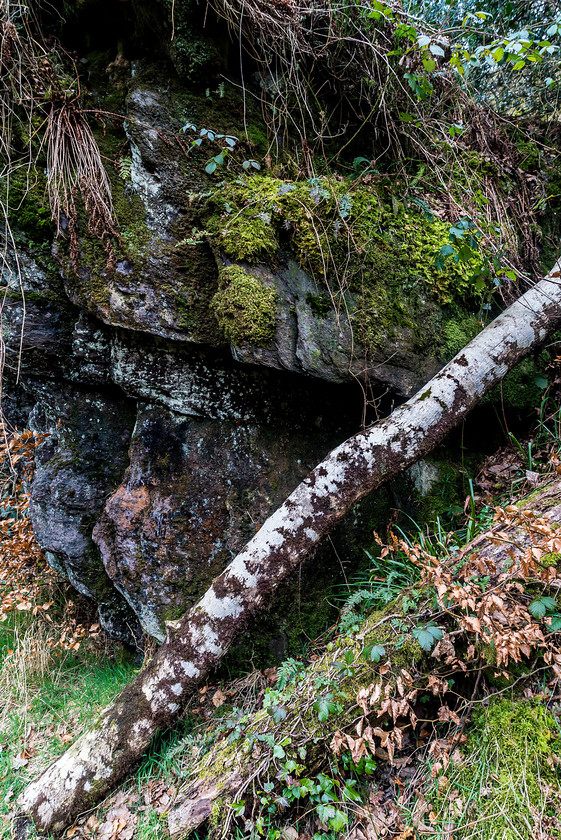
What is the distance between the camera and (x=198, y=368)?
9.99ft

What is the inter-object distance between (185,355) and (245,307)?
25.9 inches

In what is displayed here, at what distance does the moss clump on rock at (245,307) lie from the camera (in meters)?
2.62

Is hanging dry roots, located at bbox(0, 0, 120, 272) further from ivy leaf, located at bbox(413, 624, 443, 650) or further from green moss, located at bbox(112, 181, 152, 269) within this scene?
ivy leaf, located at bbox(413, 624, 443, 650)

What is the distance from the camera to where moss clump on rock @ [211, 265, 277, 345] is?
103 inches

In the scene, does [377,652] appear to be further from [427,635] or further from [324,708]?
[324,708]

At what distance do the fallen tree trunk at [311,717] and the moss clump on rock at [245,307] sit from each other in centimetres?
165

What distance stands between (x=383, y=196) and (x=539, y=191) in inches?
59.3

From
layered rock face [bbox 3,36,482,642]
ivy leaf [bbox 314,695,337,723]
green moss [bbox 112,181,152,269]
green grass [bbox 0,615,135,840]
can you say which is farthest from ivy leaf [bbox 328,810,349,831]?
green moss [bbox 112,181,152,269]

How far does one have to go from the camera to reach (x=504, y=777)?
1694 mm

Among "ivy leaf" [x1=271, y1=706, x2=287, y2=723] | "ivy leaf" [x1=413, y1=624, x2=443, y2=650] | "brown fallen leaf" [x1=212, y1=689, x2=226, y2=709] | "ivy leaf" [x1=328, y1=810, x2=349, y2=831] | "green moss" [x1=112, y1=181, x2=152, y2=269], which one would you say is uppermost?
"green moss" [x1=112, y1=181, x2=152, y2=269]

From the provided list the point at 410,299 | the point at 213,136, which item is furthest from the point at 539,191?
the point at 213,136

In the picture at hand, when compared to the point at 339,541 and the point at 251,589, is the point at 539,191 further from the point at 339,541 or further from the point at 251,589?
the point at 251,589

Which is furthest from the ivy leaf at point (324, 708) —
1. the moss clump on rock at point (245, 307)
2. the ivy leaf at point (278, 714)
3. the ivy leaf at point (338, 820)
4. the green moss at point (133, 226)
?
the green moss at point (133, 226)

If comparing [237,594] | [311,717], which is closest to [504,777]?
[311,717]
